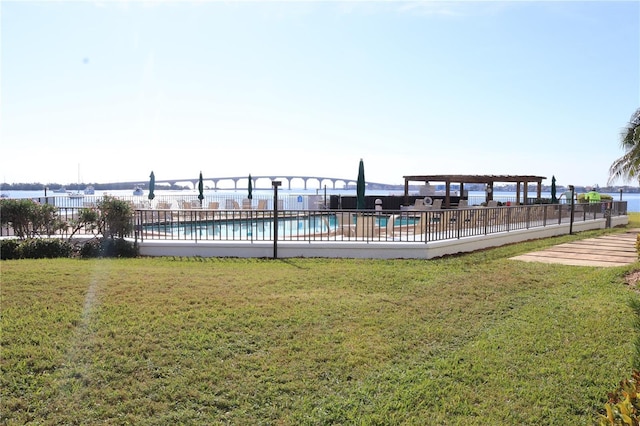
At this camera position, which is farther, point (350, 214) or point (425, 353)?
point (350, 214)

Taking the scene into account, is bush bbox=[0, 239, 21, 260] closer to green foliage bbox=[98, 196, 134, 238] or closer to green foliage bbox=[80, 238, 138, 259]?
green foliage bbox=[80, 238, 138, 259]

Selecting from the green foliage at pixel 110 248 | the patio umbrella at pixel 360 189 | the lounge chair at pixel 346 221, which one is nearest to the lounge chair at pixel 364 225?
the lounge chair at pixel 346 221

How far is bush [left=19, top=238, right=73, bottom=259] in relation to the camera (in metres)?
11.0

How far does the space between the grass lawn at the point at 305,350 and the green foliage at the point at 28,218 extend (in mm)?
4246

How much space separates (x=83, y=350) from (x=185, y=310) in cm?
145

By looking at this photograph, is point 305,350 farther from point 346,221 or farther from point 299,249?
point 346,221

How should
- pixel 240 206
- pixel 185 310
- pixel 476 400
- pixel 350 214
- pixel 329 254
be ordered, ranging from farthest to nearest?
pixel 240 206, pixel 350 214, pixel 329 254, pixel 185 310, pixel 476 400

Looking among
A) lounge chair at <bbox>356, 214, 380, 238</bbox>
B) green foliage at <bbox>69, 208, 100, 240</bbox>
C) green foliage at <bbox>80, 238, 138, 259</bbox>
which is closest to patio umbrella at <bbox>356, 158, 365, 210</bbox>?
lounge chair at <bbox>356, 214, 380, 238</bbox>

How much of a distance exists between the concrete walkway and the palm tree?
2229mm

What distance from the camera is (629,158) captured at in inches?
766

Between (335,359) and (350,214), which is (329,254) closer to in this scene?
(350,214)

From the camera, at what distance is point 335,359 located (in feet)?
16.8

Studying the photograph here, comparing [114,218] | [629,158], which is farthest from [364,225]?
[629,158]

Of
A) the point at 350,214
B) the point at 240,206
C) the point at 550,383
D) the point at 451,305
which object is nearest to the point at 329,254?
the point at 350,214
